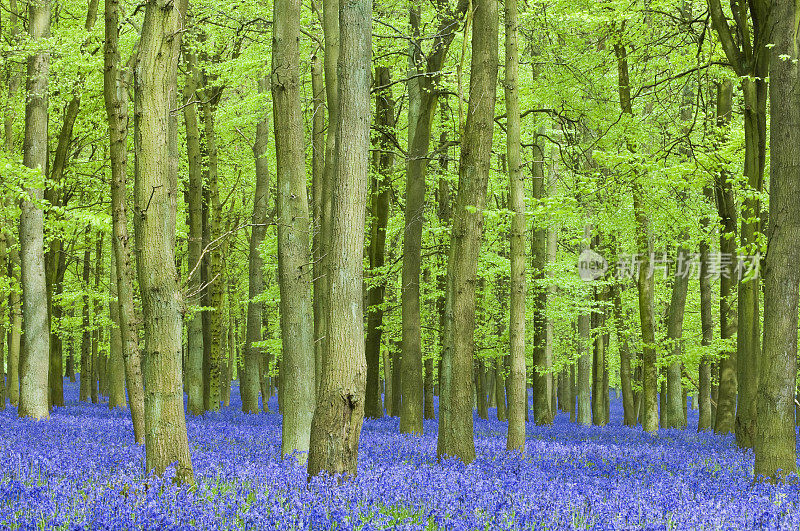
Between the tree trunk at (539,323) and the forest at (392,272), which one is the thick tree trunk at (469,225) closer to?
the forest at (392,272)

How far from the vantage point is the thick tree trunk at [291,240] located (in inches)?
396

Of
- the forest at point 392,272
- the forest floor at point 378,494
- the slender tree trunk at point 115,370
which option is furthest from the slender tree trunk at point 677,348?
the slender tree trunk at point 115,370

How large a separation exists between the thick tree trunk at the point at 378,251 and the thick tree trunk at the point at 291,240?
8.04m

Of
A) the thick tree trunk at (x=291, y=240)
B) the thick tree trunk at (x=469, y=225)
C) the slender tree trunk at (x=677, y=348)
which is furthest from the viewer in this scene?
the slender tree trunk at (x=677, y=348)

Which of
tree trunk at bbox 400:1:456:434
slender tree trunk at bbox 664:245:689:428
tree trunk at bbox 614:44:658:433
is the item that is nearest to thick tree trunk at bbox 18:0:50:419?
tree trunk at bbox 400:1:456:434

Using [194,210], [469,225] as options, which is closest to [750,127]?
[469,225]

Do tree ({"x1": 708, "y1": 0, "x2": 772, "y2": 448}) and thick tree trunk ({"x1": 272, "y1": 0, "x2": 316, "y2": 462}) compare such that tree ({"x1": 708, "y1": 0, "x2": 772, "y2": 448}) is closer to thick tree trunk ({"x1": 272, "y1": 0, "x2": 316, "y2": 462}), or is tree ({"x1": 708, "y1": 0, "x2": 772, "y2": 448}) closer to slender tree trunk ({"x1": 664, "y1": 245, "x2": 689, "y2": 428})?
slender tree trunk ({"x1": 664, "y1": 245, "x2": 689, "y2": 428})

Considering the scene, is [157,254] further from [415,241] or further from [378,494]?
[415,241]

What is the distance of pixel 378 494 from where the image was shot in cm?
617

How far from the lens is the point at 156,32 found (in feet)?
21.4

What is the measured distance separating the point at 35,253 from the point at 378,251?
Answer: 28.9 ft

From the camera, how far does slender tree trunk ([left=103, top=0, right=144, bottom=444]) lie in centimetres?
1035

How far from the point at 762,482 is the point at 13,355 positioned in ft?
73.7

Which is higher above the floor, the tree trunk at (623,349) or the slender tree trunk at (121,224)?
the slender tree trunk at (121,224)
